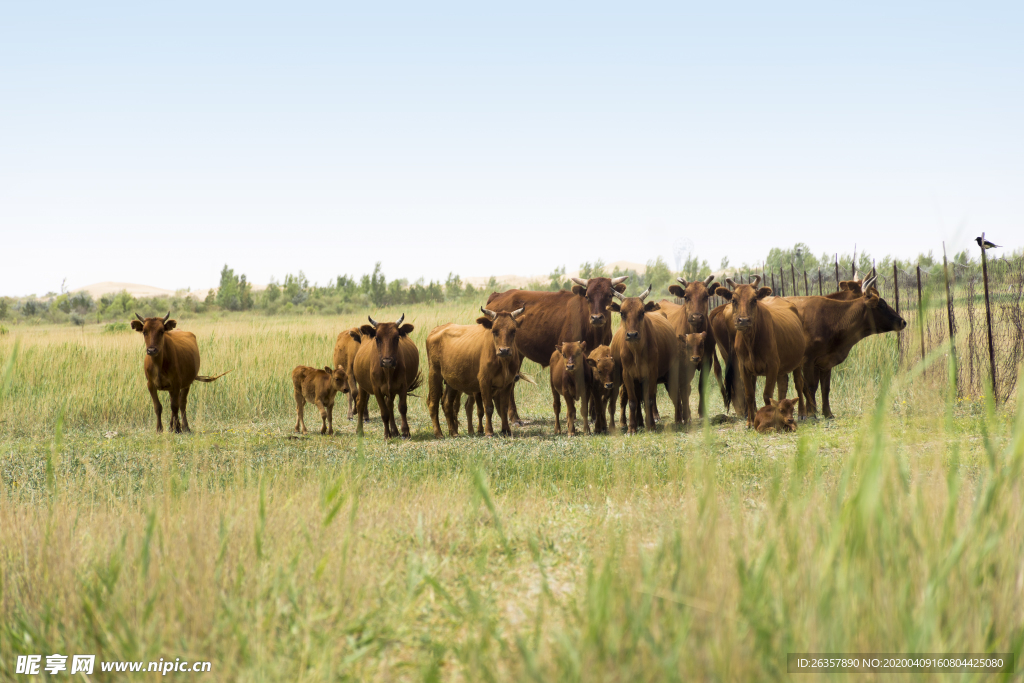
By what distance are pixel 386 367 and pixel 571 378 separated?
2.75m

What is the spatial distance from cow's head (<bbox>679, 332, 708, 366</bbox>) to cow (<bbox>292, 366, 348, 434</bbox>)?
5513mm

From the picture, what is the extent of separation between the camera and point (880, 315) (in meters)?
12.0

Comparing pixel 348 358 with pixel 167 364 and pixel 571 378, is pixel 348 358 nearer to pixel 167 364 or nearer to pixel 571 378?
pixel 167 364

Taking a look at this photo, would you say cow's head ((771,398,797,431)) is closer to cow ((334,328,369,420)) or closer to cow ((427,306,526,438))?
cow ((427,306,526,438))

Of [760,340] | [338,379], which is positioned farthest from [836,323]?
[338,379]

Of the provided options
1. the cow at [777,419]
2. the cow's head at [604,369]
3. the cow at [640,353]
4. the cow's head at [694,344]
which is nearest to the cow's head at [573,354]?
the cow's head at [604,369]

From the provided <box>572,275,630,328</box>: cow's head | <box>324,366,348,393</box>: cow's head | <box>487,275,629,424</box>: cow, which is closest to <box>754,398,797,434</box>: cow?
<box>572,275,630,328</box>: cow's head

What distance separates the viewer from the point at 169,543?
3.85 m

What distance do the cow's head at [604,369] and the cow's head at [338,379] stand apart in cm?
413

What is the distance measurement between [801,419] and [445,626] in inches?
360

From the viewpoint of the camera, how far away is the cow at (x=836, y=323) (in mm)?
11938

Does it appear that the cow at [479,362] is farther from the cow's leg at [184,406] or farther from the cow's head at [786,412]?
the cow's leg at [184,406]

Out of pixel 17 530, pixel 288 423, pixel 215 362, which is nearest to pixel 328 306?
pixel 215 362

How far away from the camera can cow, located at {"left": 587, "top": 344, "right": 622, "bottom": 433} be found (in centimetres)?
1098
